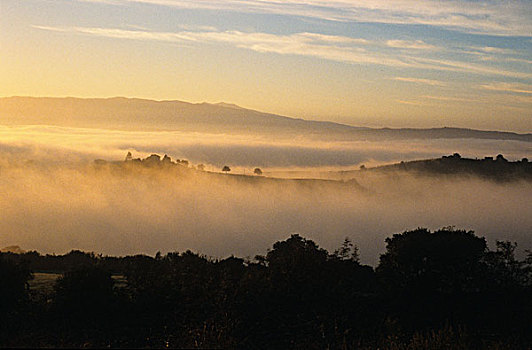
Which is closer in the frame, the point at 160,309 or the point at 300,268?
the point at 160,309

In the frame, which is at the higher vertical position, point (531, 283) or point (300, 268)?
point (300, 268)

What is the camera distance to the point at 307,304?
2078cm

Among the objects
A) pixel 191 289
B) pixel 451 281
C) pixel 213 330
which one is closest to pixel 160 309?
pixel 191 289

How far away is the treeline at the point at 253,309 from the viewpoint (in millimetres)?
13516

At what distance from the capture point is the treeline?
13.5 m

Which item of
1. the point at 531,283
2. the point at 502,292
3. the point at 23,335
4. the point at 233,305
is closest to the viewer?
the point at 23,335

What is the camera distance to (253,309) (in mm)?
18641

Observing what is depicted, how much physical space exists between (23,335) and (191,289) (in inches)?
262

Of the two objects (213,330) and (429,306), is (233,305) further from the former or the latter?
(429,306)

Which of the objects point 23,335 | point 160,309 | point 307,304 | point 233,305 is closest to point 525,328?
point 307,304

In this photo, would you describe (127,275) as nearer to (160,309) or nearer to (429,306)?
(160,309)

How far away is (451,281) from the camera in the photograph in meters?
34.7

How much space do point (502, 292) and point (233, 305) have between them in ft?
65.5

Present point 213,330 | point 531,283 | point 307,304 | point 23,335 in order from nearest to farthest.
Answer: point 23,335 < point 213,330 < point 307,304 < point 531,283
